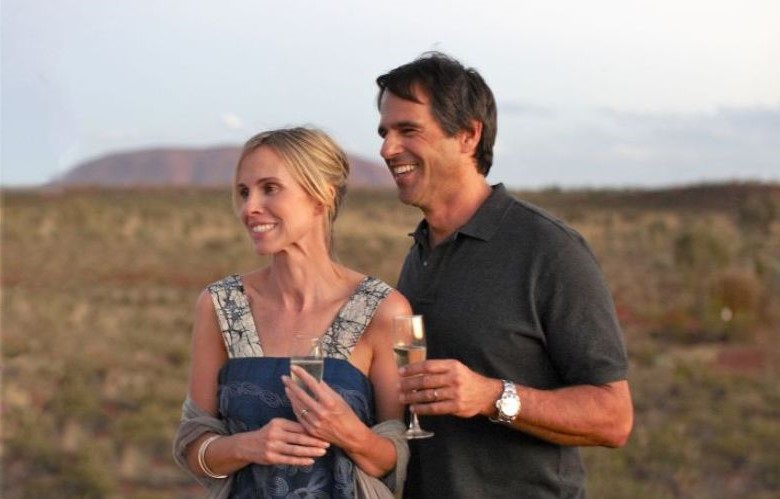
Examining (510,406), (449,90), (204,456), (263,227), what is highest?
(449,90)

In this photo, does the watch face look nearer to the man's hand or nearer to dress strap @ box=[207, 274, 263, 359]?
the man's hand

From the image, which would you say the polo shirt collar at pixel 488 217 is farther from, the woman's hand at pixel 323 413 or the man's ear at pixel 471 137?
the woman's hand at pixel 323 413

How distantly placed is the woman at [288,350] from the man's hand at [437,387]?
0.58 feet

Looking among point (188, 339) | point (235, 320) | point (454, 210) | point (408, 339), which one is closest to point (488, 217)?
point (454, 210)

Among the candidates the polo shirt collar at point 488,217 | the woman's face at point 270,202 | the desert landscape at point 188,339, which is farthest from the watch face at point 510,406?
the desert landscape at point 188,339

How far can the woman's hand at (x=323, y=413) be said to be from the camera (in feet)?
11.3

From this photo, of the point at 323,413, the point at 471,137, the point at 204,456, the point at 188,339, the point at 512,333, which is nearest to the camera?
the point at 323,413

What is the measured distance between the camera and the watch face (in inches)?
144

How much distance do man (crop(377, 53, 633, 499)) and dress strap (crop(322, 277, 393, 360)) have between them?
226 millimetres

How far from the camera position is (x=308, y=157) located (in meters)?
3.75

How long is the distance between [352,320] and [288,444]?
0.44m

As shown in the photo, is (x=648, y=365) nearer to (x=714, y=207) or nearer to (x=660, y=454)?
(x=660, y=454)

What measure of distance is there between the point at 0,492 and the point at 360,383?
32.4 ft

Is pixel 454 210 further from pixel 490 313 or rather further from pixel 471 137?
pixel 490 313
